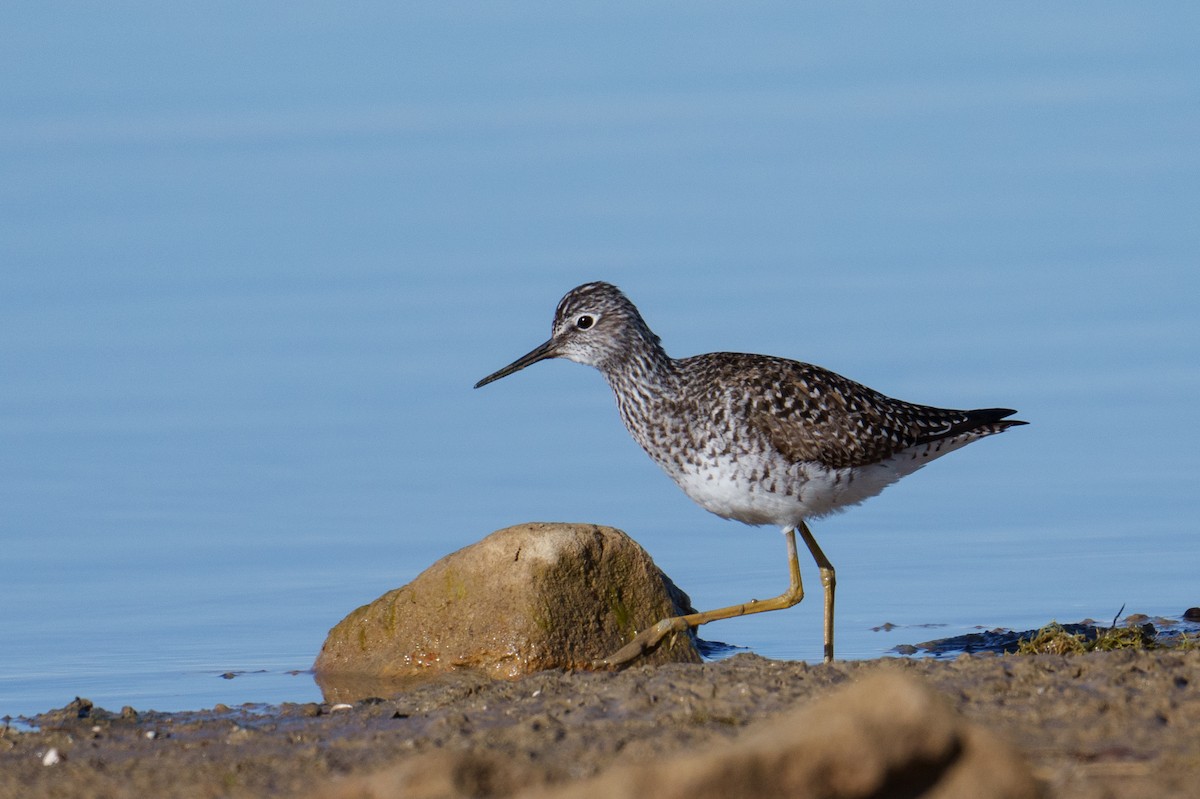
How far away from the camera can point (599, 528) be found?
9.73 meters

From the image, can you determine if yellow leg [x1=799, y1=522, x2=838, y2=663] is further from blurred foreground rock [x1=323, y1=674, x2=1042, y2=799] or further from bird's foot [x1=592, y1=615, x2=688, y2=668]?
blurred foreground rock [x1=323, y1=674, x2=1042, y2=799]

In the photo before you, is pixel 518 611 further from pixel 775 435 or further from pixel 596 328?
pixel 596 328

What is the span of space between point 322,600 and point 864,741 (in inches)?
300

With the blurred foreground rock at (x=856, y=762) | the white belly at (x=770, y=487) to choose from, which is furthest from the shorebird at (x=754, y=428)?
the blurred foreground rock at (x=856, y=762)

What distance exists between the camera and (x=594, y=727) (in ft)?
23.1

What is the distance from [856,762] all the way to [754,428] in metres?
5.52

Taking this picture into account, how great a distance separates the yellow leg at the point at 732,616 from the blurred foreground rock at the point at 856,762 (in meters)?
4.81

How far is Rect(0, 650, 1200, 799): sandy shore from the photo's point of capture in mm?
6266

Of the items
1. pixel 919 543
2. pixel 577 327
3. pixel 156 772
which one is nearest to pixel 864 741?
pixel 156 772

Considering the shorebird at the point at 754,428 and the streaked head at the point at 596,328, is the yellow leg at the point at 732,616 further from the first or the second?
the streaked head at the point at 596,328

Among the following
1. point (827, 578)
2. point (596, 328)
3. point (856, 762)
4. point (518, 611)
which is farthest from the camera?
point (596, 328)

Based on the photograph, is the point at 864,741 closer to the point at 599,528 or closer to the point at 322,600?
the point at 599,528

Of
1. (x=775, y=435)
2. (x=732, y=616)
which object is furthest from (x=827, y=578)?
(x=775, y=435)

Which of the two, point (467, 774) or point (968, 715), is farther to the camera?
point (968, 715)
